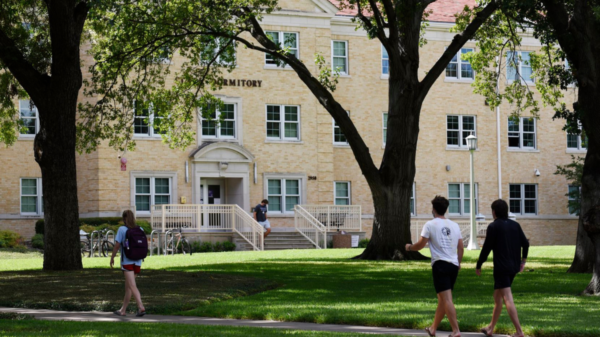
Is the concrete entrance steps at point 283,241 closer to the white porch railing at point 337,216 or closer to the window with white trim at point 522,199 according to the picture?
the white porch railing at point 337,216

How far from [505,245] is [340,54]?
32.0m

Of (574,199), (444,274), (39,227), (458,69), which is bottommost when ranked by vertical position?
(39,227)

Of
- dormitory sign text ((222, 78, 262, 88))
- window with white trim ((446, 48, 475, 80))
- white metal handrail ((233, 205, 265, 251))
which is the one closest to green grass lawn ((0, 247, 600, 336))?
white metal handrail ((233, 205, 265, 251))

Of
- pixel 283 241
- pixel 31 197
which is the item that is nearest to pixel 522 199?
pixel 283 241

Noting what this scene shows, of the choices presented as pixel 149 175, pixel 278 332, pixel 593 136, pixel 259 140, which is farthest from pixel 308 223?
pixel 278 332

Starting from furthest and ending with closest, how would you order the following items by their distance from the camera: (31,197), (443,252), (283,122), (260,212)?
1. (283,122)
2. (31,197)
3. (260,212)
4. (443,252)

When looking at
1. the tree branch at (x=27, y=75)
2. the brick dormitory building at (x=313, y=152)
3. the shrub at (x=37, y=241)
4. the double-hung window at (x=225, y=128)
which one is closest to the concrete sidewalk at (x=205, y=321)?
the tree branch at (x=27, y=75)

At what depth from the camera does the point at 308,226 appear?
38000 millimetres

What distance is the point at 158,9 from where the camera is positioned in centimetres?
2323

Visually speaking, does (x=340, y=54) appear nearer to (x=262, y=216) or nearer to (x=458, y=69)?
(x=458, y=69)

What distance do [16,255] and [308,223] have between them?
12404mm

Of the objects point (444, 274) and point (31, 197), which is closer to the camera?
point (444, 274)

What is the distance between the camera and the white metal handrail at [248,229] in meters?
34.6

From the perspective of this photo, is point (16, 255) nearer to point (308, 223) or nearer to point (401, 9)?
point (308, 223)
